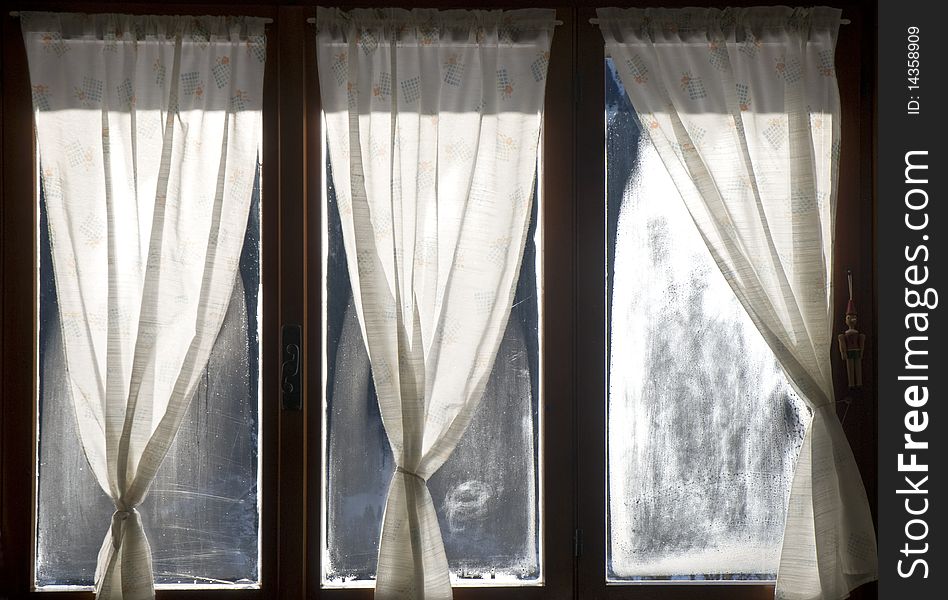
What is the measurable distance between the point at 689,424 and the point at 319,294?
3.94 feet

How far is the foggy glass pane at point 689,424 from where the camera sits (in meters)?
2.17

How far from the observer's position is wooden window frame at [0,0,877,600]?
214 centimetres

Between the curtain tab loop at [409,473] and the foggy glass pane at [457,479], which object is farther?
the foggy glass pane at [457,479]

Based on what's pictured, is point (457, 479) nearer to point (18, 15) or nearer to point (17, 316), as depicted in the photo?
point (17, 316)

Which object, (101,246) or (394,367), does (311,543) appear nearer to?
(394,367)

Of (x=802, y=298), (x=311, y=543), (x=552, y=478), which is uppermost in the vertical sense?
(x=802, y=298)

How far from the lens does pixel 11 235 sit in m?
2.15

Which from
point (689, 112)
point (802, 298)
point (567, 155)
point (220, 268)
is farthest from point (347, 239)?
point (802, 298)

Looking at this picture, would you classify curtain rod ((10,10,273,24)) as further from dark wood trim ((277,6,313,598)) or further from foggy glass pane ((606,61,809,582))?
foggy glass pane ((606,61,809,582))

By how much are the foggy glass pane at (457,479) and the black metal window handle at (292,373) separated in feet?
0.29

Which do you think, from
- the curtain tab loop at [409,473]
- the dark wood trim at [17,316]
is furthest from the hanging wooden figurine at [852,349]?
the dark wood trim at [17,316]

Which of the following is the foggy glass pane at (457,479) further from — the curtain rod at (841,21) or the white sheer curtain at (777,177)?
the curtain rod at (841,21)

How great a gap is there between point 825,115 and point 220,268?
1862 mm

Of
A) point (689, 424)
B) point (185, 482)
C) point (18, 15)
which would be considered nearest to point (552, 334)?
point (689, 424)
